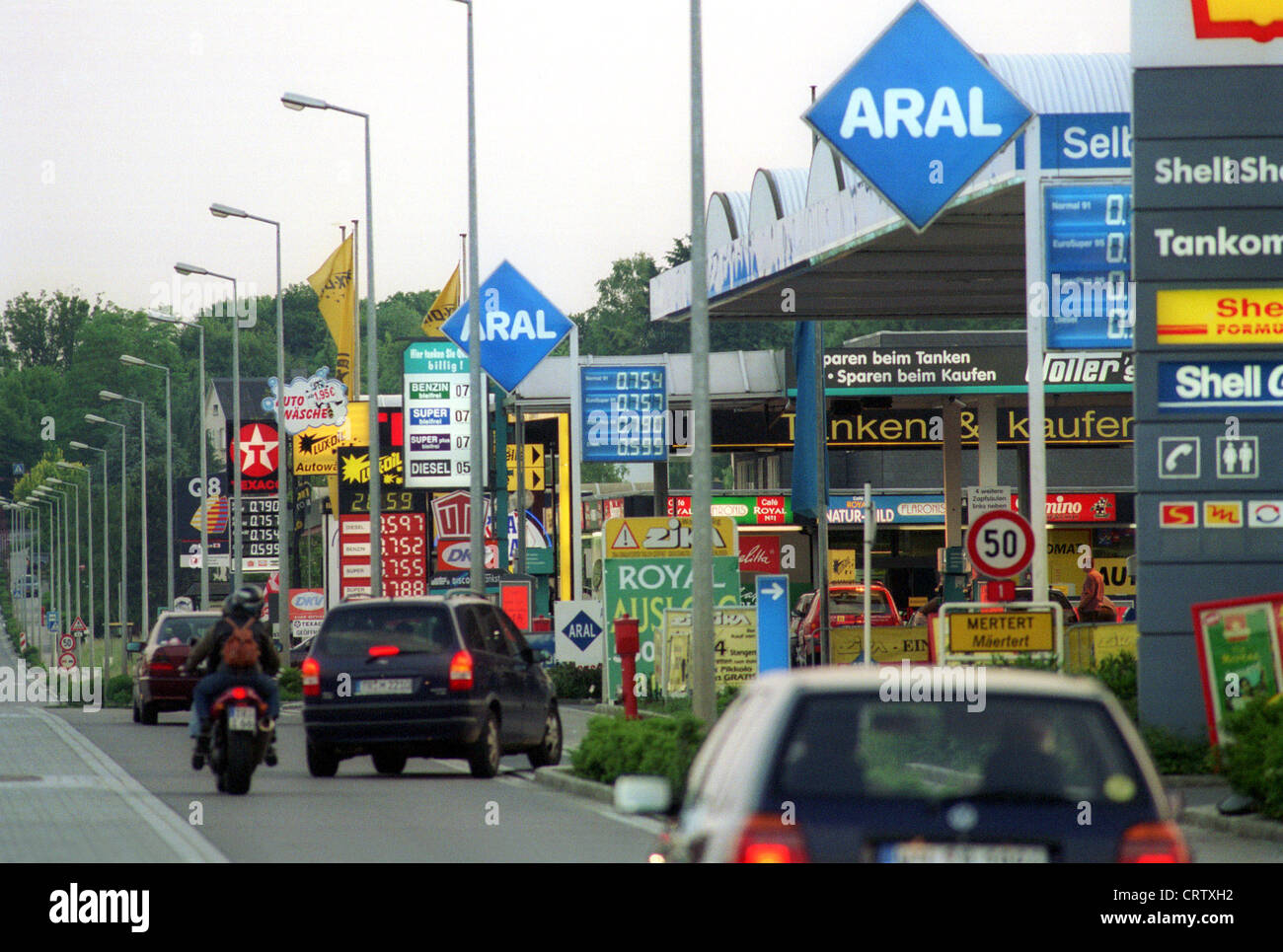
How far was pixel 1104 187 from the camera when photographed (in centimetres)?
2322

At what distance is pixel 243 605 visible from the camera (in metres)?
17.8

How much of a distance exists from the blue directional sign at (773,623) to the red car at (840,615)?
9.81 m

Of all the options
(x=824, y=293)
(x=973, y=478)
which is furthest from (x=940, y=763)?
(x=973, y=478)

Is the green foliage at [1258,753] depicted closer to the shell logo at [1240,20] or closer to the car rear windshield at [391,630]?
the shell logo at [1240,20]

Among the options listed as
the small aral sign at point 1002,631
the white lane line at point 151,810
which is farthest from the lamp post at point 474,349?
the small aral sign at point 1002,631

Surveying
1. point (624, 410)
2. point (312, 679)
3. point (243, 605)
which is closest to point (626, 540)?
point (624, 410)

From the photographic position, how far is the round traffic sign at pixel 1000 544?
854 inches

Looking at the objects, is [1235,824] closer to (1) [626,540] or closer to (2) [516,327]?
(1) [626,540]

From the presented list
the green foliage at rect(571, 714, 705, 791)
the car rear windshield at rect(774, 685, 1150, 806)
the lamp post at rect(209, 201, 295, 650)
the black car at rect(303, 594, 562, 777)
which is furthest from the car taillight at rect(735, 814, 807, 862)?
the lamp post at rect(209, 201, 295, 650)

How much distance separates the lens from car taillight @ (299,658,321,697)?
19.8 m

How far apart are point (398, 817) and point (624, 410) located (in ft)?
76.2

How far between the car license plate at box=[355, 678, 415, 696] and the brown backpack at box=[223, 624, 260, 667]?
2168 mm
